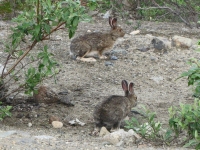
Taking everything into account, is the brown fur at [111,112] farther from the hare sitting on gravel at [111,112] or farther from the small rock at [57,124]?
the small rock at [57,124]

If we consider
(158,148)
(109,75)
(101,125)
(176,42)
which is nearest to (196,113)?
(158,148)

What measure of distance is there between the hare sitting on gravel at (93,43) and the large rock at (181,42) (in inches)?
40.4

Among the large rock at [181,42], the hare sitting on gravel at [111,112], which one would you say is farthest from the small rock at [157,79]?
the hare sitting on gravel at [111,112]

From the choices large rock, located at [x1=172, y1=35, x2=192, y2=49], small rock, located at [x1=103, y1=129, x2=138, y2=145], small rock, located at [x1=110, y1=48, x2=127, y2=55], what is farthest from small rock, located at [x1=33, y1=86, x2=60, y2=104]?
large rock, located at [x1=172, y1=35, x2=192, y2=49]

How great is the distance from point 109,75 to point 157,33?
2799mm

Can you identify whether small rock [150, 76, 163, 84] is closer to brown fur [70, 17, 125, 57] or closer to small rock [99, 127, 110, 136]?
brown fur [70, 17, 125, 57]

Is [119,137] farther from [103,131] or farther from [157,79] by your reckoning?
[157,79]

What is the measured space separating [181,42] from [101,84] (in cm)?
248

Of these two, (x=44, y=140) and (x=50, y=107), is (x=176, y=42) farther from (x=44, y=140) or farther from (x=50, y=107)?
(x=44, y=140)

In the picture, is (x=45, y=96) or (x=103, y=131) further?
(x=45, y=96)

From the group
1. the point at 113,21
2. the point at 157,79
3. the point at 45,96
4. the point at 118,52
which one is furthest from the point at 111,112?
the point at 113,21

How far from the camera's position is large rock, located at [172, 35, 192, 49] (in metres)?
10.5

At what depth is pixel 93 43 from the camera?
995 cm

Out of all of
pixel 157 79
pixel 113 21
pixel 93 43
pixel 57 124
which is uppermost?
pixel 113 21
